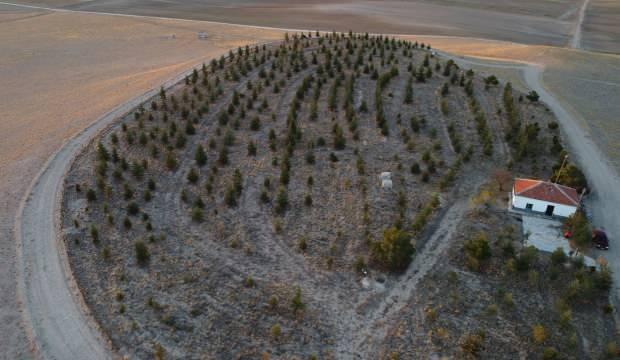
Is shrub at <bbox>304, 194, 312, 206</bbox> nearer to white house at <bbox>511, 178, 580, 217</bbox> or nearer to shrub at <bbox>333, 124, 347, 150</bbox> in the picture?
shrub at <bbox>333, 124, 347, 150</bbox>

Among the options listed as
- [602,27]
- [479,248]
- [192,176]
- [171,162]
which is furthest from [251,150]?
[602,27]

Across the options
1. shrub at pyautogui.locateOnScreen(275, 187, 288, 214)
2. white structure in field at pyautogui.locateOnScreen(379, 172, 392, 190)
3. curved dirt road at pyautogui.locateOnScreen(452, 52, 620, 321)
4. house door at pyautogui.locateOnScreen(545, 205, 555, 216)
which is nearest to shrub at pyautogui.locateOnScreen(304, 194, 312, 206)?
shrub at pyautogui.locateOnScreen(275, 187, 288, 214)

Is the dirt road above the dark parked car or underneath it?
above

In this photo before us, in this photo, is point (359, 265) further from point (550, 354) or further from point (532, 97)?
point (532, 97)

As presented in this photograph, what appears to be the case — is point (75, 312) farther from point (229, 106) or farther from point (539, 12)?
point (539, 12)

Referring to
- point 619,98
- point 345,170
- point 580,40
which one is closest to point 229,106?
point 345,170

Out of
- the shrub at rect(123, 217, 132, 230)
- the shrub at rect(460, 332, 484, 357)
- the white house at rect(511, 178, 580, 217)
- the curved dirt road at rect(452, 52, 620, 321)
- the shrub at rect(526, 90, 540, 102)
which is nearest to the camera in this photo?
the shrub at rect(460, 332, 484, 357)
